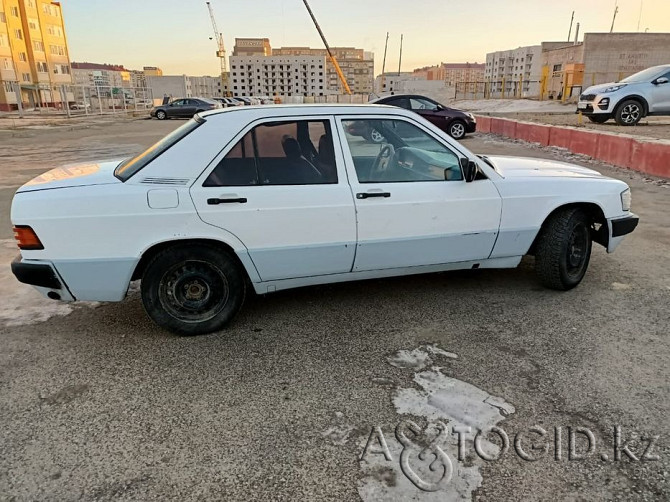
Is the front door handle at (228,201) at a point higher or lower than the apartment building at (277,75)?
lower

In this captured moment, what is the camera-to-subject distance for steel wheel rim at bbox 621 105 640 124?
14.4m

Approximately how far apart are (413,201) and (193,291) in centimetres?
169

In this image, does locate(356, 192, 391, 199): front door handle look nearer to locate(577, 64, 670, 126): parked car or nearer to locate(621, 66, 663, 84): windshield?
locate(577, 64, 670, 126): parked car

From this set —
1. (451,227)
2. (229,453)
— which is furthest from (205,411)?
(451,227)

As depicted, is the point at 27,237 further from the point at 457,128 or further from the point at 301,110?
the point at 457,128

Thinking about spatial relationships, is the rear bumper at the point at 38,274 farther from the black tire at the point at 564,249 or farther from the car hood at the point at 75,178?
the black tire at the point at 564,249

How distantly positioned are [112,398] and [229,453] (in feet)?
2.87

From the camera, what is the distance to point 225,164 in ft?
10.7

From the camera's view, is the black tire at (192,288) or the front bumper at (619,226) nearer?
the black tire at (192,288)

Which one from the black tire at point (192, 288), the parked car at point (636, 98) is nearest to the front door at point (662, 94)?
the parked car at point (636, 98)

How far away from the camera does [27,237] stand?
3.07m

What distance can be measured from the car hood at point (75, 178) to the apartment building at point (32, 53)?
207ft

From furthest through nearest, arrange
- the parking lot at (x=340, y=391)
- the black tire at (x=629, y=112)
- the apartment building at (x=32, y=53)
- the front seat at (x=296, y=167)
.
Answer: the apartment building at (x=32, y=53), the black tire at (x=629, y=112), the front seat at (x=296, y=167), the parking lot at (x=340, y=391)

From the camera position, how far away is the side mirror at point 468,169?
362cm
